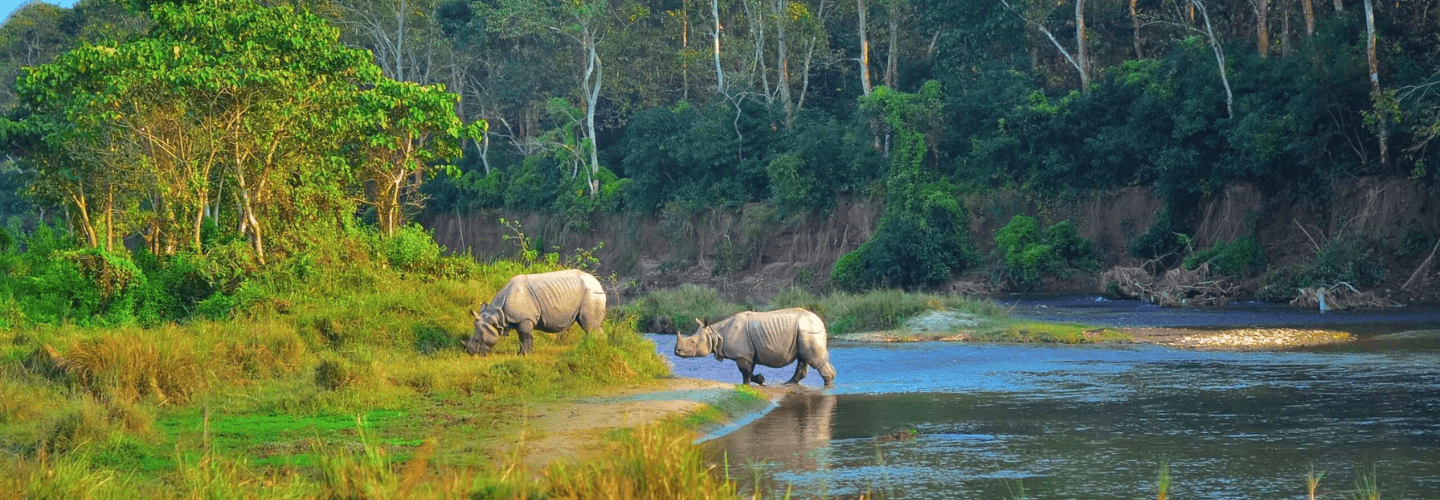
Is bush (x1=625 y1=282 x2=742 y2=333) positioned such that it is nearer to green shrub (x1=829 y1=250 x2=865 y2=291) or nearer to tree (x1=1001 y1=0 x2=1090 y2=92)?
green shrub (x1=829 y1=250 x2=865 y2=291)

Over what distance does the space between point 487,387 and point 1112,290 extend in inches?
1013

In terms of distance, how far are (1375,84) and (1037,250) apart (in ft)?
34.5

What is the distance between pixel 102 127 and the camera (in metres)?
22.0

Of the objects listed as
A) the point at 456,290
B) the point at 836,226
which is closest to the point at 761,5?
the point at 836,226

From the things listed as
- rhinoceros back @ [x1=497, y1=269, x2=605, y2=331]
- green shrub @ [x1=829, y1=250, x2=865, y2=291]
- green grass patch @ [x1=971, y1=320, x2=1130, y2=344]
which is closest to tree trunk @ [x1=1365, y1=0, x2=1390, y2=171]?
green grass patch @ [x1=971, y1=320, x2=1130, y2=344]

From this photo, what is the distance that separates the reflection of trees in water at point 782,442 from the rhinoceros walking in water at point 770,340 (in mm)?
1189

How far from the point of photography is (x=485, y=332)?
1866cm

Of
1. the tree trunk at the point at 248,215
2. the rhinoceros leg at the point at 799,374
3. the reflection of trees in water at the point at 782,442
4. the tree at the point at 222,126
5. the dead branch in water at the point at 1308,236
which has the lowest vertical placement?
the reflection of trees in water at the point at 782,442

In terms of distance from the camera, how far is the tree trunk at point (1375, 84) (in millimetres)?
34000

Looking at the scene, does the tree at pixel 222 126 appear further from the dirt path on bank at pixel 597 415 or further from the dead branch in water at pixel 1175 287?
the dead branch in water at pixel 1175 287

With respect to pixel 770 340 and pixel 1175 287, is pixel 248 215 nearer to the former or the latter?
pixel 770 340

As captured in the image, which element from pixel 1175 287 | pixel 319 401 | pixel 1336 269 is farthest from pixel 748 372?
pixel 1336 269

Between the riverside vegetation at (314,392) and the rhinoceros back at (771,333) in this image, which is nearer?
the riverside vegetation at (314,392)

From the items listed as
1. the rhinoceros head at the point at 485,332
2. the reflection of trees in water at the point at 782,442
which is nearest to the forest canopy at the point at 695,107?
the rhinoceros head at the point at 485,332
